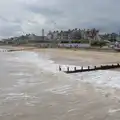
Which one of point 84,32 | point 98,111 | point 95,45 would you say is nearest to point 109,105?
point 98,111

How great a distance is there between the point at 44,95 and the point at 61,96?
109 cm

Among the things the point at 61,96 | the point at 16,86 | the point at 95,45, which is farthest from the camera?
the point at 95,45

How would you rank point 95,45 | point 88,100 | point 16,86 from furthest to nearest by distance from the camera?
point 95,45 < point 16,86 < point 88,100

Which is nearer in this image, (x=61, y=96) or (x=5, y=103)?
(x=5, y=103)

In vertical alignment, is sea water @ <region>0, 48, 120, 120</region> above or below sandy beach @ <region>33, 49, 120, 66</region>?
above

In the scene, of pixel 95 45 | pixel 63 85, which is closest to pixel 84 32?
pixel 95 45

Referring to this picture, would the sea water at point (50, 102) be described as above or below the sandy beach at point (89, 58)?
above

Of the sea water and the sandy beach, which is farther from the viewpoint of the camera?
the sandy beach

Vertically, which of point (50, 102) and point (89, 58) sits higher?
point (50, 102)

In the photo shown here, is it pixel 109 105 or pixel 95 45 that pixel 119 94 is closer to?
pixel 109 105

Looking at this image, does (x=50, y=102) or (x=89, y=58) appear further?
(x=89, y=58)

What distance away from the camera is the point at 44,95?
48.6 ft

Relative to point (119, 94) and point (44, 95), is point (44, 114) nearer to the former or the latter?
point (44, 95)

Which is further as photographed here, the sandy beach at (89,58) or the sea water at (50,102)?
the sandy beach at (89,58)
